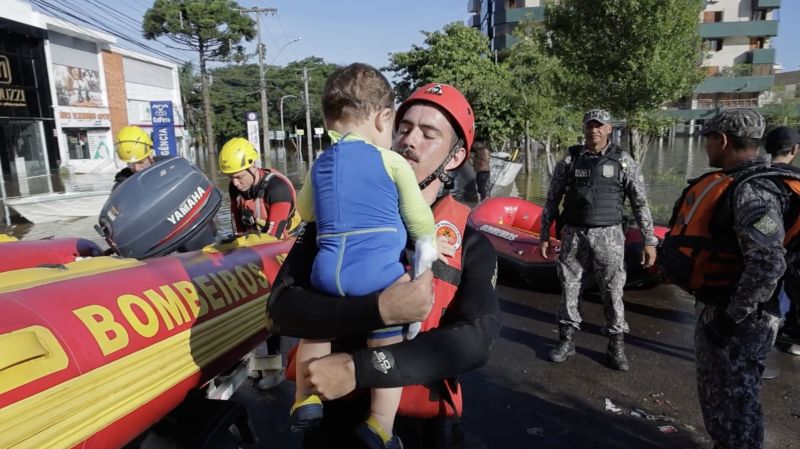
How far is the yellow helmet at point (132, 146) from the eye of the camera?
173 inches

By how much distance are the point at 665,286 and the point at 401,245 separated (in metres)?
6.06

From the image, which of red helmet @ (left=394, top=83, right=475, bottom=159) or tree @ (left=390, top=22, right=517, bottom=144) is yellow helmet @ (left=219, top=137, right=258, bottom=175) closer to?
red helmet @ (left=394, top=83, right=475, bottom=159)

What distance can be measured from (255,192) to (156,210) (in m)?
1.49

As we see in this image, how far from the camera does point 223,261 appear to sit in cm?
311

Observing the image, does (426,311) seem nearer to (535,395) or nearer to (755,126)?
(755,126)

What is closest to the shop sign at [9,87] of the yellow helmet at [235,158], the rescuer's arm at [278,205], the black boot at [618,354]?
the yellow helmet at [235,158]

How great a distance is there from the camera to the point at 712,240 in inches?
100.0

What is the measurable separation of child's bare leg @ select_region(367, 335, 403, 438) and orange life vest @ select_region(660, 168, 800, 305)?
6.18 feet

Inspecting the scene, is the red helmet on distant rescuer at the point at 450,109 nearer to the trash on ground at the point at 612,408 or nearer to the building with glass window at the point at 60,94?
the trash on ground at the point at 612,408

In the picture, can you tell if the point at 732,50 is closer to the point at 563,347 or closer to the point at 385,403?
the point at 563,347

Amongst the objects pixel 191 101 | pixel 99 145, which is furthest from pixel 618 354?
pixel 191 101

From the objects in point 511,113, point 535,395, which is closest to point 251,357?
point 535,395

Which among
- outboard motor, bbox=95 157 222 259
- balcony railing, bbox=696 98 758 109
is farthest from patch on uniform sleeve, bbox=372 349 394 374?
balcony railing, bbox=696 98 758 109

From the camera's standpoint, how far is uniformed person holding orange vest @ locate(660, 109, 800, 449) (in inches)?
91.0
